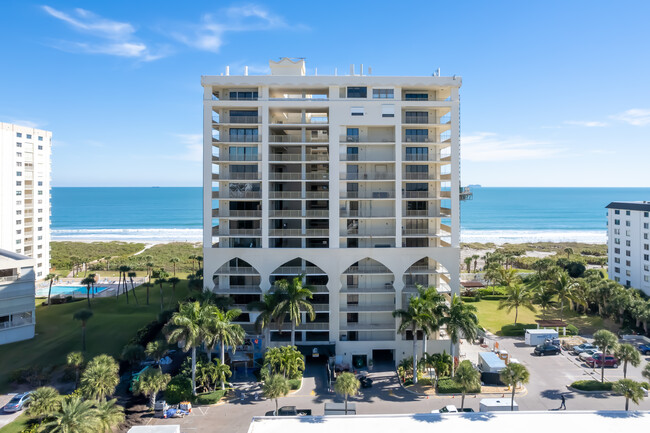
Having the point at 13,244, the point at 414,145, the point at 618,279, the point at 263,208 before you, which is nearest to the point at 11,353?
the point at 263,208

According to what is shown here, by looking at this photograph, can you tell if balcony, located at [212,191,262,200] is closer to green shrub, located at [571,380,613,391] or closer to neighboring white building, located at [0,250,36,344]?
neighboring white building, located at [0,250,36,344]

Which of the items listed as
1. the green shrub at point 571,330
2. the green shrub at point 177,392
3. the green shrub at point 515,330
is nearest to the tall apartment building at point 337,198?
the green shrub at point 177,392

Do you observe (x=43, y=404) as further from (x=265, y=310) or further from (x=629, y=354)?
(x=629, y=354)

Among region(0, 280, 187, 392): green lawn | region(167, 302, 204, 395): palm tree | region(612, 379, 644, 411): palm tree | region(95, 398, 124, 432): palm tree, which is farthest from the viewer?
region(0, 280, 187, 392): green lawn

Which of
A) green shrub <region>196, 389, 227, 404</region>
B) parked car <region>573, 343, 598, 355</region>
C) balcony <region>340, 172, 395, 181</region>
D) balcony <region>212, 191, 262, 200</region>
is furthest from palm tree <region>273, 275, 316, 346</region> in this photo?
parked car <region>573, 343, 598, 355</region>

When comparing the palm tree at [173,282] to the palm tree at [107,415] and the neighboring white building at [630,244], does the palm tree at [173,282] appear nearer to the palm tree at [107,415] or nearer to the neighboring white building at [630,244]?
the palm tree at [107,415]

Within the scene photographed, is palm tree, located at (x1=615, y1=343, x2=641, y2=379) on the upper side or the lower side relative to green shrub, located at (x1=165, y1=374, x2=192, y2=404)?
upper
